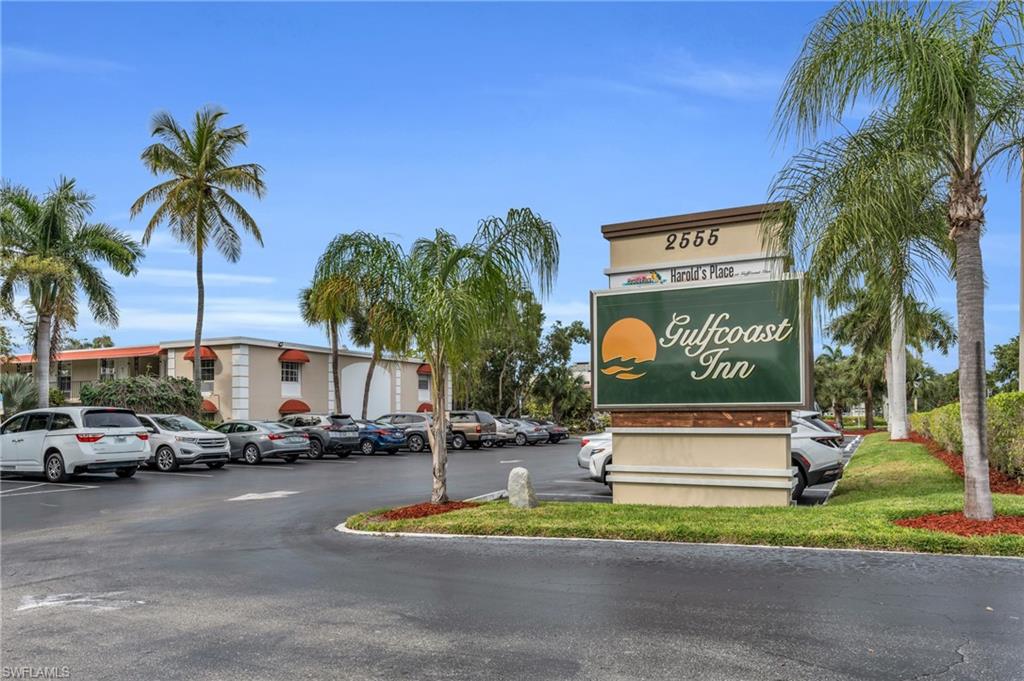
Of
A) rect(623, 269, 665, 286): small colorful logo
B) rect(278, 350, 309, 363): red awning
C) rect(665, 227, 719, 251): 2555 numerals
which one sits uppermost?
rect(665, 227, 719, 251): 2555 numerals

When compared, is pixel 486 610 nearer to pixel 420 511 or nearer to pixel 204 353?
pixel 420 511

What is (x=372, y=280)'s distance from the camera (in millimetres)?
11984

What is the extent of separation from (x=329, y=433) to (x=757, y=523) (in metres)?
20.6

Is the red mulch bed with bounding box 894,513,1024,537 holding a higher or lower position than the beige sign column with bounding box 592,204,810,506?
lower

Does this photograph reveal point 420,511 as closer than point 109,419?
Yes

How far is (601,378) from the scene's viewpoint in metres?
12.9

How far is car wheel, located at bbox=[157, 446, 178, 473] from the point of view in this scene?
862 inches

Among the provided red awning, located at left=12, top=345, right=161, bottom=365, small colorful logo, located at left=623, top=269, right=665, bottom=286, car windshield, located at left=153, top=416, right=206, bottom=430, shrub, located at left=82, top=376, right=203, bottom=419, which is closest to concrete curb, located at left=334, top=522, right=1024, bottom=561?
small colorful logo, located at left=623, top=269, right=665, bottom=286

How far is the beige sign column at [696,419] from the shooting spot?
38.4 feet

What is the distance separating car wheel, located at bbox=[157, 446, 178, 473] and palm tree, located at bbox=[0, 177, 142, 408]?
7.63m

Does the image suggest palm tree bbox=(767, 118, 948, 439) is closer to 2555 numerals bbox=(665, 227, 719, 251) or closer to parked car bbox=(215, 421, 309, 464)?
2555 numerals bbox=(665, 227, 719, 251)

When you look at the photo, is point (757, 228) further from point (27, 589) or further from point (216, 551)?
point (27, 589)

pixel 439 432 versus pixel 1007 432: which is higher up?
pixel 439 432

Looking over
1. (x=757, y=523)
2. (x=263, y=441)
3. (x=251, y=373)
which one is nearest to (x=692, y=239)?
(x=757, y=523)
